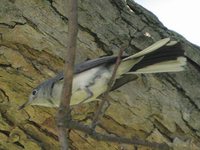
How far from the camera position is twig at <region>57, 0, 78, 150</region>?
228cm

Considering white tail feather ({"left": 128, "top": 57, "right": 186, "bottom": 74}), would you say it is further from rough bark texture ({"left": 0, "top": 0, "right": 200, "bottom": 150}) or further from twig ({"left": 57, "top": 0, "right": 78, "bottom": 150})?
rough bark texture ({"left": 0, "top": 0, "right": 200, "bottom": 150})

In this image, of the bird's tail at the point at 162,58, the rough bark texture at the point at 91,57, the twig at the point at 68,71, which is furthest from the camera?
the rough bark texture at the point at 91,57

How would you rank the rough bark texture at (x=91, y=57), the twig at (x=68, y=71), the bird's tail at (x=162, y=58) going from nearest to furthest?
the twig at (x=68, y=71)
the bird's tail at (x=162, y=58)
the rough bark texture at (x=91, y=57)

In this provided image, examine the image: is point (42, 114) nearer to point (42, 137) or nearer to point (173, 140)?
point (42, 137)

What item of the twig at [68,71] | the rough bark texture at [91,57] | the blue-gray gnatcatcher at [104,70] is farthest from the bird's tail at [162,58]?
the rough bark texture at [91,57]

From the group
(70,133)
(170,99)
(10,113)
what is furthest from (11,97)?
(170,99)

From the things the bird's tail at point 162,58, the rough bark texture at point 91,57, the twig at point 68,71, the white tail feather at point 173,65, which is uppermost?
the rough bark texture at point 91,57

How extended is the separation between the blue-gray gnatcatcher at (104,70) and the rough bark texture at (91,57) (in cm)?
100

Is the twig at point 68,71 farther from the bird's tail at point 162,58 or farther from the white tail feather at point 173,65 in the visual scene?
the white tail feather at point 173,65

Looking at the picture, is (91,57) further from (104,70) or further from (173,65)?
(173,65)

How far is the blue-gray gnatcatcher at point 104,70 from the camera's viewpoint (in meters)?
2.94

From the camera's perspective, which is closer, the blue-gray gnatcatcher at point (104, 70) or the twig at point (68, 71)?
the twig at point (68, 71)

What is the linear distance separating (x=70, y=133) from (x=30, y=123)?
33 cm

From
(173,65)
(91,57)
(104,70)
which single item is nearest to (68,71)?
(173,65)
